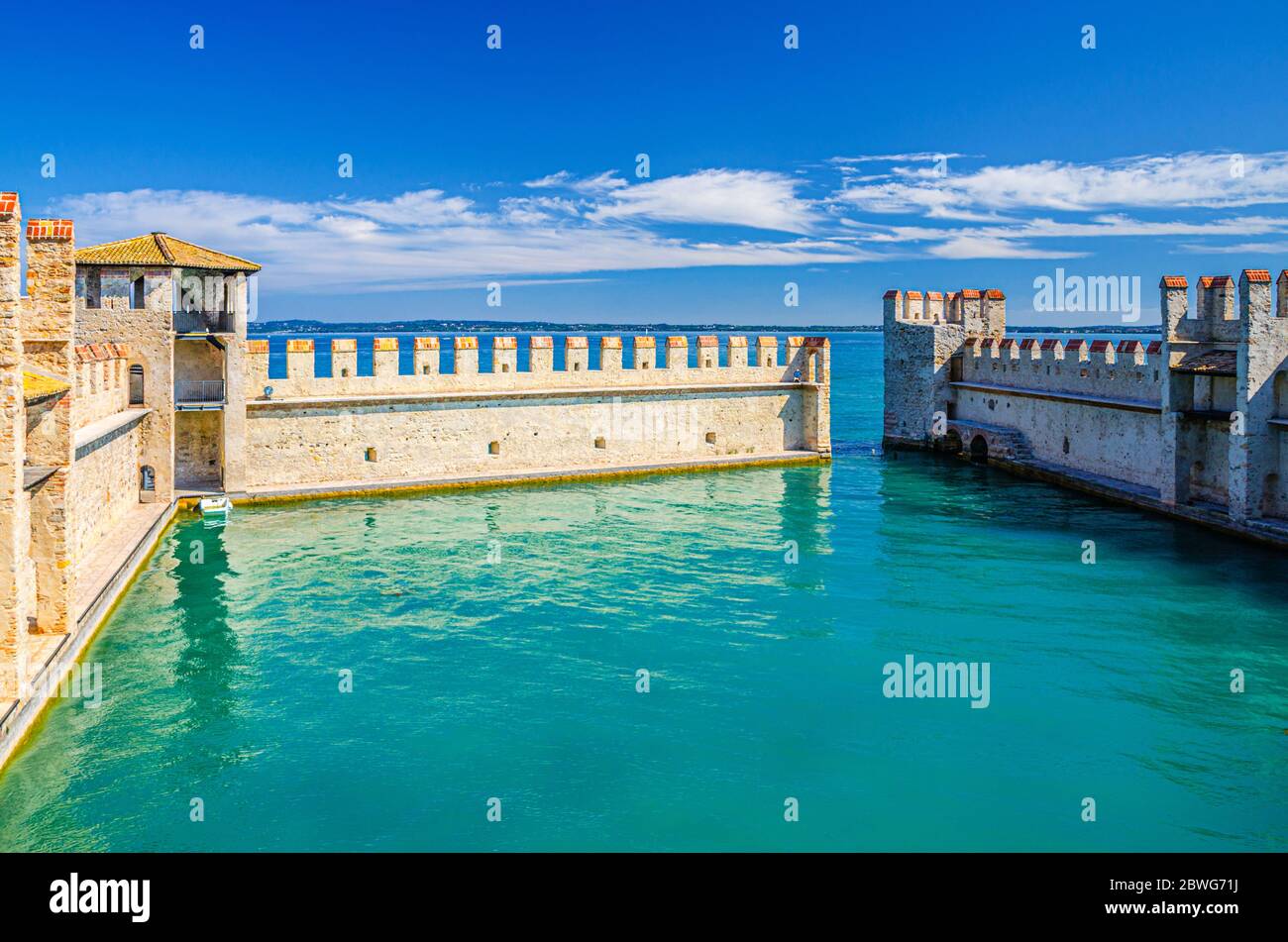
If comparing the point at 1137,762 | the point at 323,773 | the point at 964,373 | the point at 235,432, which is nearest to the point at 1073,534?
the point at 1137,762

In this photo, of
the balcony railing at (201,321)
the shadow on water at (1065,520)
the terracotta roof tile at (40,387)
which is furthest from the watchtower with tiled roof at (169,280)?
the shadow on water at (1065,520)

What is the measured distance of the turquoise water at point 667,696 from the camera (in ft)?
26.5

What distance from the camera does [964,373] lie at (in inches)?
1193

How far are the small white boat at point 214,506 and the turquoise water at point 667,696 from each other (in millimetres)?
908

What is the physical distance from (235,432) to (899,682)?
48.3 feet

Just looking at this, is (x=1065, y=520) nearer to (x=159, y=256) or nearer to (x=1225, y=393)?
(x=1225, y=393)

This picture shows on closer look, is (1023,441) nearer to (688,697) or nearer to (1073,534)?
(1073,534)

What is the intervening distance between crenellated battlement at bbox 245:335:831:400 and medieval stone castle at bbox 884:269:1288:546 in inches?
168

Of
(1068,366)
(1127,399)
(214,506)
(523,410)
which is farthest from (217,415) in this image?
(1068,366)

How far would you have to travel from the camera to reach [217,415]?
21047 millimetres

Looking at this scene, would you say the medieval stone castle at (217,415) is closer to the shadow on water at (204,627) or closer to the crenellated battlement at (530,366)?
the crenellated battlement at (530,366)
